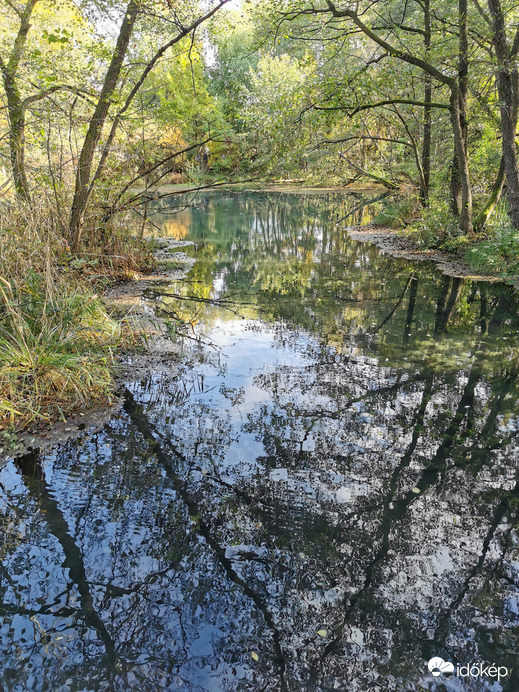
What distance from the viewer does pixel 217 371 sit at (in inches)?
240

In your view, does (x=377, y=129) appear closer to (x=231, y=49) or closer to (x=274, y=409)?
(x=231, y=49)

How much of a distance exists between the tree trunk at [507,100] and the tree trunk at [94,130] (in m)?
7.13

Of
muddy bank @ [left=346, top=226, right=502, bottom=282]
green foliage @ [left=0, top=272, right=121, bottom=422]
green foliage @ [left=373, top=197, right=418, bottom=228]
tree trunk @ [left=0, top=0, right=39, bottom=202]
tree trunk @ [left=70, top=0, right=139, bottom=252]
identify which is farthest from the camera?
green foliage @ [left=373, top=197, right=418, bottom=228]

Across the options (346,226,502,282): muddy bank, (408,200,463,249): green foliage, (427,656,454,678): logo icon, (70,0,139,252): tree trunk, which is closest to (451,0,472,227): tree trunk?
(408,200,463,249): green foliage

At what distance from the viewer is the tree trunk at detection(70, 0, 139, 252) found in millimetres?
7481

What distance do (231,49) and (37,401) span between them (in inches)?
1828

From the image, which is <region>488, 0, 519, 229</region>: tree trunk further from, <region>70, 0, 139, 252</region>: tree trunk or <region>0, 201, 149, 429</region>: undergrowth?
<region>0, 201, 149, 429</region>: undergrowth

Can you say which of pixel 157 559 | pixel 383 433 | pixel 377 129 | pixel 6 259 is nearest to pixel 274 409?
pixel 383 433

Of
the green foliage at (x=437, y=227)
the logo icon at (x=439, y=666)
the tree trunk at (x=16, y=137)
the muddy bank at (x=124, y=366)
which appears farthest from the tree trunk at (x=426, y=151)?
the logo icon at (x=439, y=666)

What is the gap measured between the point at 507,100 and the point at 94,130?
8.35m

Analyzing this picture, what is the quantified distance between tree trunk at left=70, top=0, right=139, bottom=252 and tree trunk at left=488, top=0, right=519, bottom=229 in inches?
281

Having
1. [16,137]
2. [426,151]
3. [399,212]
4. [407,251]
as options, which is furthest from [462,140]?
[16,137]

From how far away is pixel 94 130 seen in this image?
25.9 ft

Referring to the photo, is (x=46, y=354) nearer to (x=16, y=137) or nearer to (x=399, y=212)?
(x=16, y=137)
